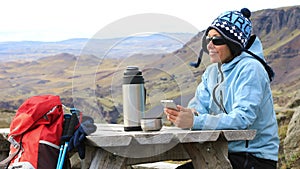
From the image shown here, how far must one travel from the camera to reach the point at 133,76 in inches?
125

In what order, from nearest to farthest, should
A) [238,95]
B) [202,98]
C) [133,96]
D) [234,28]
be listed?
1. [133,96]
2. [238,95]
3. [234,28]
4. [202,98]

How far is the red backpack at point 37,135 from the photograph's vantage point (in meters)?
3.10

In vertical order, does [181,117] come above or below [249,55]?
below

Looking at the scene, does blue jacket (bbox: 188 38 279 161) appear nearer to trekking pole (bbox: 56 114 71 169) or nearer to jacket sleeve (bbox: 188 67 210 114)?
jacket sleeve (bbox: 188 67 210 114)

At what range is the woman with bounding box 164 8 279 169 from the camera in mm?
3158

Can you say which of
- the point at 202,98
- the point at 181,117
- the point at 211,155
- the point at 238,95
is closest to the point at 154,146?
the point at 181,117

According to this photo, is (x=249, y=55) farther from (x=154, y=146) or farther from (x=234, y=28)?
(x=154, y=146)

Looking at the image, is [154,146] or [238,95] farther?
[238,95]

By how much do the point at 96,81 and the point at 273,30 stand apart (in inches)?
1938

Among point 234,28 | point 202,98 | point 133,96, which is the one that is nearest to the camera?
point 133,96

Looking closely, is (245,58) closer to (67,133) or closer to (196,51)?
(196,51)

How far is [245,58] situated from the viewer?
11.4ft

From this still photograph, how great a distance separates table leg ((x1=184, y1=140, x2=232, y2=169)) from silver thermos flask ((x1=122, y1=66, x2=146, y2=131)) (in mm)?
393

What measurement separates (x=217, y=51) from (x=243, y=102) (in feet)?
1.54
